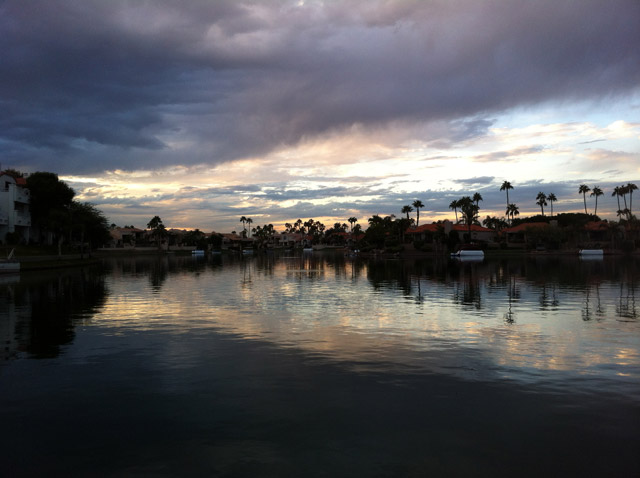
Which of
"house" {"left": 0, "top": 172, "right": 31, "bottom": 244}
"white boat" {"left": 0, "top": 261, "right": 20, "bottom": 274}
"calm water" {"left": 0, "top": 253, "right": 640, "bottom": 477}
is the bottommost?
"calm water" {"left": 0, "top": 253, "right": 640, "bottom": 477}

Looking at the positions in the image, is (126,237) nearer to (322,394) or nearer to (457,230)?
(457,230)

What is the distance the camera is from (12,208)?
3145 inches

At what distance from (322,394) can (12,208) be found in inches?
3537

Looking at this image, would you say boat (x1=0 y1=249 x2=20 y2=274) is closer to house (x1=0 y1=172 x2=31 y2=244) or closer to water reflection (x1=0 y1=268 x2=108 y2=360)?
water reflection (x1=0 y1=268 x2=108 y2=360)

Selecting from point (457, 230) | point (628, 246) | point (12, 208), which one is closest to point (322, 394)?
point (12, 208)

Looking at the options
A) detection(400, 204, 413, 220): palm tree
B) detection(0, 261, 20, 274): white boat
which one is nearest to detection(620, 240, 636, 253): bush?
detection(400, 204, 413, 220): palm tree

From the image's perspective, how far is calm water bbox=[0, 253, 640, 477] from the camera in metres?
7.49

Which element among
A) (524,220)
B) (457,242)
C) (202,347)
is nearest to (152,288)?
(202,347)

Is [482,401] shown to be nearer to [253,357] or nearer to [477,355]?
[477,355]

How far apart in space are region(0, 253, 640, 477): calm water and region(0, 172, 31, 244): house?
2736 inches

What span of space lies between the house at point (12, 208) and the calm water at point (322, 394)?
69.5 metres

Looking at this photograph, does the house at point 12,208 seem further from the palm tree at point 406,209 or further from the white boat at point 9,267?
the palm tree at point 406,209

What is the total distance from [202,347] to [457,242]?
12512cm

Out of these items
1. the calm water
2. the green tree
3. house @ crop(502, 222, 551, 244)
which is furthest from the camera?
house @ crop(502, 222, 551, 244)
